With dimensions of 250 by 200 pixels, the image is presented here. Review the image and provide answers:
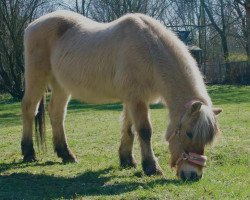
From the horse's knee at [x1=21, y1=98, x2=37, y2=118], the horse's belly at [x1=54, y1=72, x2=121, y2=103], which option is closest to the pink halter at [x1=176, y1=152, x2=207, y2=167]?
the horse's belly at [x1=54, y1=72, x2=121, y2=103]

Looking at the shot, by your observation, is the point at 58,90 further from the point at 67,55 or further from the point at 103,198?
the point at 103,198

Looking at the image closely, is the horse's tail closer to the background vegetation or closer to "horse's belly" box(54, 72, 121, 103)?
"horse's belly" box(54, 72, 121, 103)

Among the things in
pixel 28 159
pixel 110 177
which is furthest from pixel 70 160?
pixel 110 177

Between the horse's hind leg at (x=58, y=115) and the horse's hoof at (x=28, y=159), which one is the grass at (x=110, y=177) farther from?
the horse's hind leg at (x=58, y=115)

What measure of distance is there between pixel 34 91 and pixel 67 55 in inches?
39.3

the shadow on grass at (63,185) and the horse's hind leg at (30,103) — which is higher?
the horse's hind leg at (30,103)

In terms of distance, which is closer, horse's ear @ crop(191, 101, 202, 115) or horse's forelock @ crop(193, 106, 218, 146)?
horse's forelock @ crop(193, 106, 218, 146)

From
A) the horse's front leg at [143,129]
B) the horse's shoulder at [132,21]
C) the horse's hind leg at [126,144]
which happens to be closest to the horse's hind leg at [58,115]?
the horse's hind leg at [126,144]

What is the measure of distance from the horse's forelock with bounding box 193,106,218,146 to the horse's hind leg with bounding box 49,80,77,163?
3.14 metres

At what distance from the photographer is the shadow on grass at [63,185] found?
17.9ft

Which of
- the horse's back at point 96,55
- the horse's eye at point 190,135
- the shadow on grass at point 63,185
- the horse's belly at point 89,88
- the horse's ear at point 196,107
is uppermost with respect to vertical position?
the horse's back at point 96,55

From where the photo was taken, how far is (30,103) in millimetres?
8234

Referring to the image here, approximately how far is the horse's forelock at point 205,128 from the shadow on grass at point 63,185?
607 mm

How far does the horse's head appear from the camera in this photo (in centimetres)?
543
